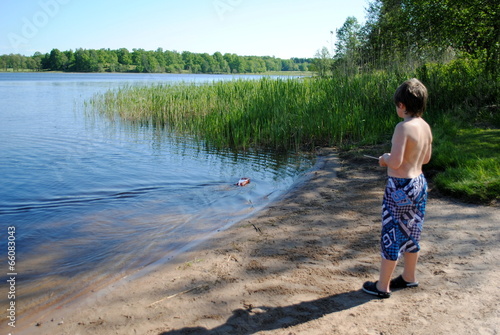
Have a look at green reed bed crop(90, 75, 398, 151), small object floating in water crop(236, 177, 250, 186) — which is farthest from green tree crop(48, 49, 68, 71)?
small object floating in water crop(236, 177, 250, 186)

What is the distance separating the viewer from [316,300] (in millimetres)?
3330

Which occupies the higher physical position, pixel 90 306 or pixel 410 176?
pixel 410 176

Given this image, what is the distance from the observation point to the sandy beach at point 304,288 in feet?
9.90

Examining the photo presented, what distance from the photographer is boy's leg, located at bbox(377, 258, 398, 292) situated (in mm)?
3260

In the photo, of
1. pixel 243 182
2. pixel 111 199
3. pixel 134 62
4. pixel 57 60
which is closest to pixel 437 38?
pixel 243 182

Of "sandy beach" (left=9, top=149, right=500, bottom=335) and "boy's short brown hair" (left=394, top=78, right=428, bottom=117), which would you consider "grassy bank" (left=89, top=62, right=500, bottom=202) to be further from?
"boy's short brown hair" (left=394, top=78, right=428, bottom=117)

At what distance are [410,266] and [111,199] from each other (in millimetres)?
5571

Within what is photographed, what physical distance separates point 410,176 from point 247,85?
545 inches

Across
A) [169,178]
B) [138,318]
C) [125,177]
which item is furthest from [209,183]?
[138,318]

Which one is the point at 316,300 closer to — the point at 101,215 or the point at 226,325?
the point at 226,325

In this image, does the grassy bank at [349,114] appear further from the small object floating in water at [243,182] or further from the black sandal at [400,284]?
the black sandal at [400,284]

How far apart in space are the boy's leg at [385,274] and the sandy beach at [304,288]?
111 mm

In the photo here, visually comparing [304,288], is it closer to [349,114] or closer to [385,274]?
[385,274]

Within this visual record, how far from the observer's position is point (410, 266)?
11.3ft
